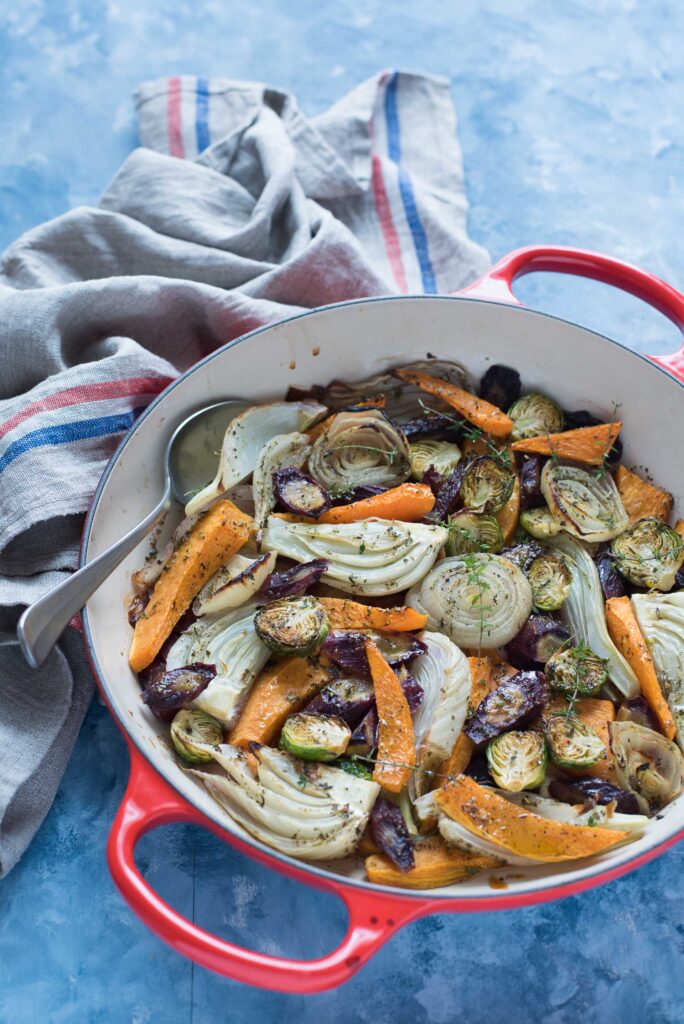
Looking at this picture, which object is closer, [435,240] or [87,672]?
[87,672]

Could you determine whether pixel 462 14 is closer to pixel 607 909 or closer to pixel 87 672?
pixel 87 672

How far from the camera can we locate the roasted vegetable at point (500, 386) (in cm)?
316

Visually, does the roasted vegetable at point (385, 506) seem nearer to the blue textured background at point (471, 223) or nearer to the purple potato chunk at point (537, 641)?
the purple potato chunk at point (537, 641)

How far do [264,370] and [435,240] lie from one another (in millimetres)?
1182

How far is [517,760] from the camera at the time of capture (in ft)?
7.96

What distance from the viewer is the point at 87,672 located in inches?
114

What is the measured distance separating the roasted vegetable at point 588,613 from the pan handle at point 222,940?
85cm

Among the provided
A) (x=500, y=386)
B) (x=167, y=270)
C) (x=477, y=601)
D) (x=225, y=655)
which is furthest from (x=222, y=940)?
(x=167, y=270)

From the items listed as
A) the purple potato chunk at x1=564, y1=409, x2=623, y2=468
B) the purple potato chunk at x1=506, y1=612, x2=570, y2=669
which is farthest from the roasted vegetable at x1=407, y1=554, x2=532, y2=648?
the purple potato chunk at x1=564, y1=409, x2=623, y2=468

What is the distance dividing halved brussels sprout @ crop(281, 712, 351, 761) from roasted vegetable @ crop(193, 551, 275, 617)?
38 cm

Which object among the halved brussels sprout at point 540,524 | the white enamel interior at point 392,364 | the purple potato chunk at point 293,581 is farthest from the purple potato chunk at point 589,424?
the purple potato chunk at point 293,581

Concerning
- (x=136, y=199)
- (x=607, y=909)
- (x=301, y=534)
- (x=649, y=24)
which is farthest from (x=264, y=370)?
(x=649, y=24)

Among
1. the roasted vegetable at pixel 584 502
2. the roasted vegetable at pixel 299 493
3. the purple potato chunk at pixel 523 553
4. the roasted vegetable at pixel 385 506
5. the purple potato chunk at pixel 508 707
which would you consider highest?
the roasted vegetable at pixel 299 493

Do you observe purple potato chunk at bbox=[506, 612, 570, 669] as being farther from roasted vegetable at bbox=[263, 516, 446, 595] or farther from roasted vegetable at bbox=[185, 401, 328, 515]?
roasted vegetable at bbox=[185, 401, 328, 515]
